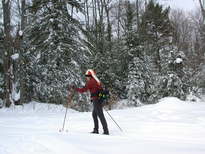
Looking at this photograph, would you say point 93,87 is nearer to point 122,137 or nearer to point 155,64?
point 122,137

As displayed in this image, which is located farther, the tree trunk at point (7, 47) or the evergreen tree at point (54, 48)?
the evergreen tree at point (54, 48)

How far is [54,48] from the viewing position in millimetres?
16844

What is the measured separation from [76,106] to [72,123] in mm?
8680

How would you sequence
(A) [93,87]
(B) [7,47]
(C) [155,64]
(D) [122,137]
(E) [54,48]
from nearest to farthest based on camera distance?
(D) [122,137] < (A) [93,87] < (B) [7,47] < (E) [54,48] < (C) [155,64]

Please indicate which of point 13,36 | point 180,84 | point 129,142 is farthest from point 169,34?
point 129,142

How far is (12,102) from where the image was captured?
50.8 feet

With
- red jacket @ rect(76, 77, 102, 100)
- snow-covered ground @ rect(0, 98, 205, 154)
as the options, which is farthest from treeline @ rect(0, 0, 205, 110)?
red jacket @ rect(76, 77, 102, 100)

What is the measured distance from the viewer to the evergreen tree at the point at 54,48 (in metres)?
16.9

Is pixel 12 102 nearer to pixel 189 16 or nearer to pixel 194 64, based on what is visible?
pixel 194 64

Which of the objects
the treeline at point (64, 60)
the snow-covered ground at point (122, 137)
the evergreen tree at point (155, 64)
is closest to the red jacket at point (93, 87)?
the snow-covered ground at point (122, 137)

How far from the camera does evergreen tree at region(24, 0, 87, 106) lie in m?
16.9

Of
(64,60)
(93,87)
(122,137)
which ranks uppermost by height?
(64,60)

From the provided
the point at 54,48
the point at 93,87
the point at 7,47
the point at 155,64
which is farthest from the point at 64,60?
the point at 155,64

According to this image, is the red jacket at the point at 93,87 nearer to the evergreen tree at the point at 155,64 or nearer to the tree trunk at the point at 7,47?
the tree trunk at the point at 7,47
